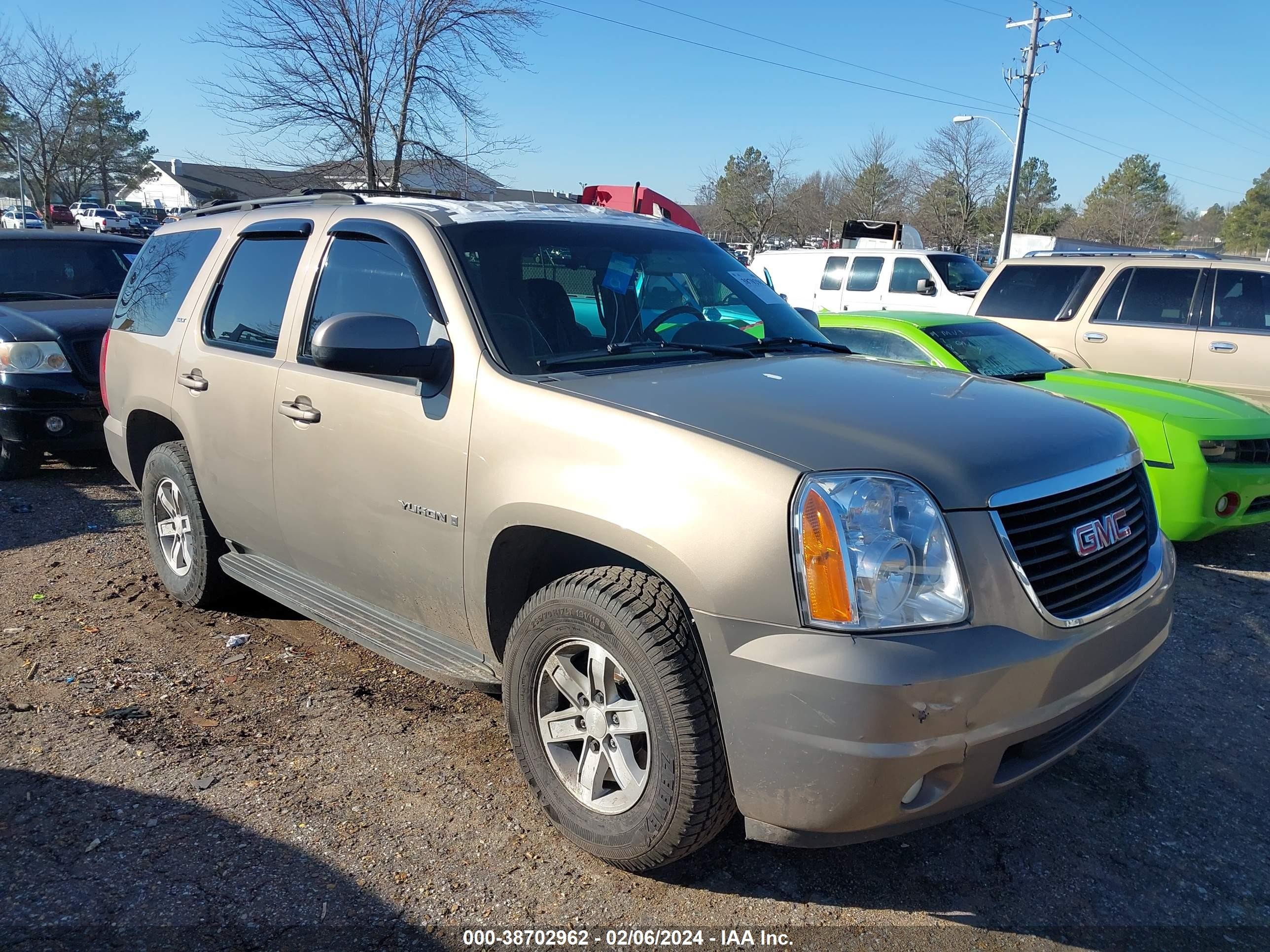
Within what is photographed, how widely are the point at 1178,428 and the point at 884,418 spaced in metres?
3.78

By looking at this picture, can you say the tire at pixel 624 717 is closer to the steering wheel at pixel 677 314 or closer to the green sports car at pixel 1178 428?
the steering wheel at pixel 677 314

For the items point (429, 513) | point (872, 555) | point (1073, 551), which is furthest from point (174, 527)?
point (1073, 551)

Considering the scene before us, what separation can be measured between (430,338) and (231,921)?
1844mm

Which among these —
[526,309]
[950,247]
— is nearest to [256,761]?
[526,309]

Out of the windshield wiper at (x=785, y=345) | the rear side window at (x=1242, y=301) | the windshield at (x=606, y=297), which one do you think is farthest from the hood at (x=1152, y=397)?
the windshield at (x=606, y=297)

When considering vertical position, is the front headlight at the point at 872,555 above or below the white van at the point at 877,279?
below

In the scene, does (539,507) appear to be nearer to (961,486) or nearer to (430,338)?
(430,338)

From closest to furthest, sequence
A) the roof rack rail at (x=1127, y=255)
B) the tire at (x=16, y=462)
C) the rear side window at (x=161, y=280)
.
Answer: the rear side window at (x=161, y=280), the tire at (x=16, y=462), the roof rack rail at (x=1127, y=255)

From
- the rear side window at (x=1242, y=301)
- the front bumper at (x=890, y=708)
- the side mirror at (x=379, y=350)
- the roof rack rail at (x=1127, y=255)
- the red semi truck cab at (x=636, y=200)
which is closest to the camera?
the front bumper at (x=890, y=708)

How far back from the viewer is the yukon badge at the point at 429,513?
9.74 feet

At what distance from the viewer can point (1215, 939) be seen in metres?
2.50

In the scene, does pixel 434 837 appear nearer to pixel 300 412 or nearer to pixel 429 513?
pixel 429 513

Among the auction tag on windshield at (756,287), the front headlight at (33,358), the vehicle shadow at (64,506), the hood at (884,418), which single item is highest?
the auction tag on windshield at (756,287)

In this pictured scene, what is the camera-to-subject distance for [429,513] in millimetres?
3045
